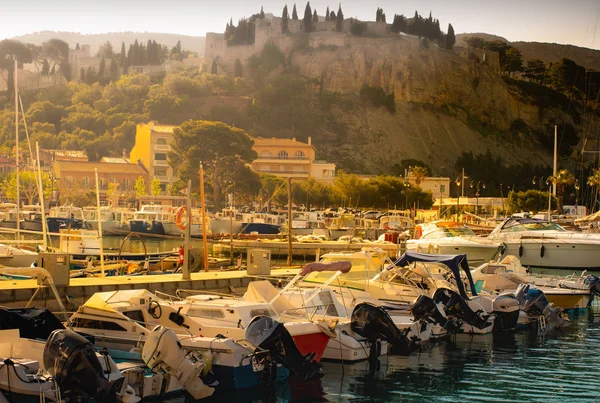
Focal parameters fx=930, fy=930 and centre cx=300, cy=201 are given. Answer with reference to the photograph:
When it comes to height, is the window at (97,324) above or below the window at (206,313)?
below

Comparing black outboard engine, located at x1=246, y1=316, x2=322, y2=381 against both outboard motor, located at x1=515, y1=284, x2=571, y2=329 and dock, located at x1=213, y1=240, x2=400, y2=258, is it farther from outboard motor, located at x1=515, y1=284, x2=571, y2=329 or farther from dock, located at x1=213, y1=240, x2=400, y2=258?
dock, located at x1=213, y1=240, x2=400, y2=258

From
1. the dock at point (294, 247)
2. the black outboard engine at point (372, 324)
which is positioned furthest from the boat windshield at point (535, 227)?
the black outboard engine at point (372, 324)

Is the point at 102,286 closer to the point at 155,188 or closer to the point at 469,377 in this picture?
the point at 469,377

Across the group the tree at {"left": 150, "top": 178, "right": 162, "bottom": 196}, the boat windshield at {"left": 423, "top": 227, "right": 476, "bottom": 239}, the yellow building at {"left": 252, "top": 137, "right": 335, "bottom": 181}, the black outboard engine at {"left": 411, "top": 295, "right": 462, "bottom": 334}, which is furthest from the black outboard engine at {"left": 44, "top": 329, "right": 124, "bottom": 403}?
the yellow building at {"left": 252, "top": 137, "right": 335, "bottom": 181}

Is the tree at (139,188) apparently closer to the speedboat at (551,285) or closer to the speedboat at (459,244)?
the speedboat at (459,244)

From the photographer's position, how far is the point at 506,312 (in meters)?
28.2

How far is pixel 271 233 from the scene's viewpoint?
78812 mm

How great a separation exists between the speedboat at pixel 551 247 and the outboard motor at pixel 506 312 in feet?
81.6

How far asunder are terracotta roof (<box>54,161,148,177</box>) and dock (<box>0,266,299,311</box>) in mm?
102929

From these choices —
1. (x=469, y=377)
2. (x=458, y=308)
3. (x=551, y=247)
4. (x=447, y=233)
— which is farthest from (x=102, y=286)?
(x=551, y=247)

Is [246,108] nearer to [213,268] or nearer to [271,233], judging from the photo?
[271,233]

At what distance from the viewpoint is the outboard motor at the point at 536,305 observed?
2972 cm

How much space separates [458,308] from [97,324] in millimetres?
11336

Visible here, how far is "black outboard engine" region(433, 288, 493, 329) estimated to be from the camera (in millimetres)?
26578
